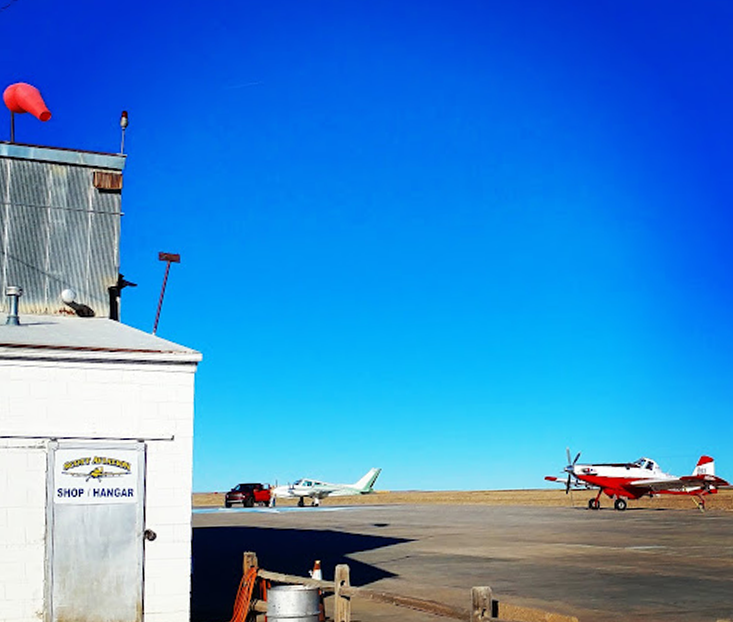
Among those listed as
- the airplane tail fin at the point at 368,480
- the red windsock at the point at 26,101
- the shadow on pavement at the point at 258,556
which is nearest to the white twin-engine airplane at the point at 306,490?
the airplane tail fin at the point at 368,480

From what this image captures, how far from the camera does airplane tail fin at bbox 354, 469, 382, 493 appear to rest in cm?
9838

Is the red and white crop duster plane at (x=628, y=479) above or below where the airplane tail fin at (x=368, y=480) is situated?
above

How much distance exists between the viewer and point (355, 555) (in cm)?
2670

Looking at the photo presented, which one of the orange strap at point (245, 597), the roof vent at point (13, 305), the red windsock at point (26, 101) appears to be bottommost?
the orange strap at point (245, 597)

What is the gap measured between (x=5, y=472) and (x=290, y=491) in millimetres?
74444

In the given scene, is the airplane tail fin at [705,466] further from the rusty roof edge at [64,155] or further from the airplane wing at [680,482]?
the rusty roof edge at [64,155]

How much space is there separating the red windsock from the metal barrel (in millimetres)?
13589

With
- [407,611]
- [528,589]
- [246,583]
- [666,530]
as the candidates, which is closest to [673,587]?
[528,589]

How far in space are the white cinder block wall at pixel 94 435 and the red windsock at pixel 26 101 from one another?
899 cm

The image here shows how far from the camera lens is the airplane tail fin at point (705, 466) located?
70.6 m

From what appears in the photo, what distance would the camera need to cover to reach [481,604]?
851cm

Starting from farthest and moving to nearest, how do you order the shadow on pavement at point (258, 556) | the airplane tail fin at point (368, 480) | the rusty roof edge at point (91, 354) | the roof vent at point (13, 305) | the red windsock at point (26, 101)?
the airplane tail fin at point (368, 480) → the red windsock at point (26, 101) → the shadow on pavement at point (258, 556) → the roof vent at point (13, 305) → the rusty roof edge at point (91, 354)

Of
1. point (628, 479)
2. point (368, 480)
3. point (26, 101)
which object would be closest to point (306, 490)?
point (368, 480)

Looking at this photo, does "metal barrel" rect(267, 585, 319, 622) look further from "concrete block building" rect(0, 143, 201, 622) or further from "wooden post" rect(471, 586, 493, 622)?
"concrete block building" rect(0, 143, 201, 622)
